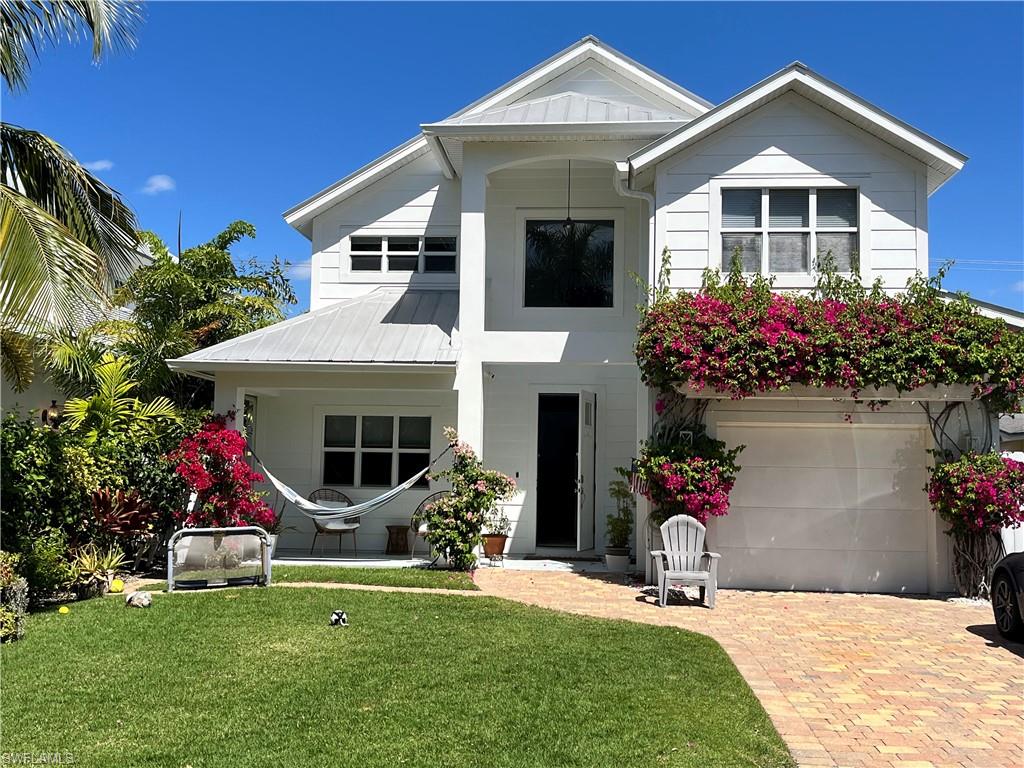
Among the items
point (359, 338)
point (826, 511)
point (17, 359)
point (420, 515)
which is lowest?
point (420, 515)

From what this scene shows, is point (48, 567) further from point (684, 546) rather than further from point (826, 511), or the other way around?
point (826, 511)

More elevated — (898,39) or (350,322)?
(898,39)

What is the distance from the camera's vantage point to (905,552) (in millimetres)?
10555

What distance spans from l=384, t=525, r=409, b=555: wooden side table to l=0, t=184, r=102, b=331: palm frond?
641 centimetres

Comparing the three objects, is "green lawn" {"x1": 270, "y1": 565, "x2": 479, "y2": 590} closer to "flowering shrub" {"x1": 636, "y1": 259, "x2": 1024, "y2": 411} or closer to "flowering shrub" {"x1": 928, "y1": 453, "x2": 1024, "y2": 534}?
"flowering shrub" {"x1": 636, "y1": 259, "x2": 1024, "y2": 411}

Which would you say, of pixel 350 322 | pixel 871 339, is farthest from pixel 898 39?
pixel 350 322

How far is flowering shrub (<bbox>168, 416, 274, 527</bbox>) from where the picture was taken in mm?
10984

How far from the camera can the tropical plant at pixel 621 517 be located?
1184 centimetres

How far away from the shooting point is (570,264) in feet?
43.8

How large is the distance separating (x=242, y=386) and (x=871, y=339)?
350 inches

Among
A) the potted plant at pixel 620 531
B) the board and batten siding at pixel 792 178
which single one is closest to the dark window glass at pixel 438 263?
the board and batten siding at pixel 792 178

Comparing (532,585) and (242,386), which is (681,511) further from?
(242,386)

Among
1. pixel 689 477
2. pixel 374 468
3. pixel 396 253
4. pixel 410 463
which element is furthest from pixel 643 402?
pixel 396 253

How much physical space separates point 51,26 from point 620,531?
9.87 metres
